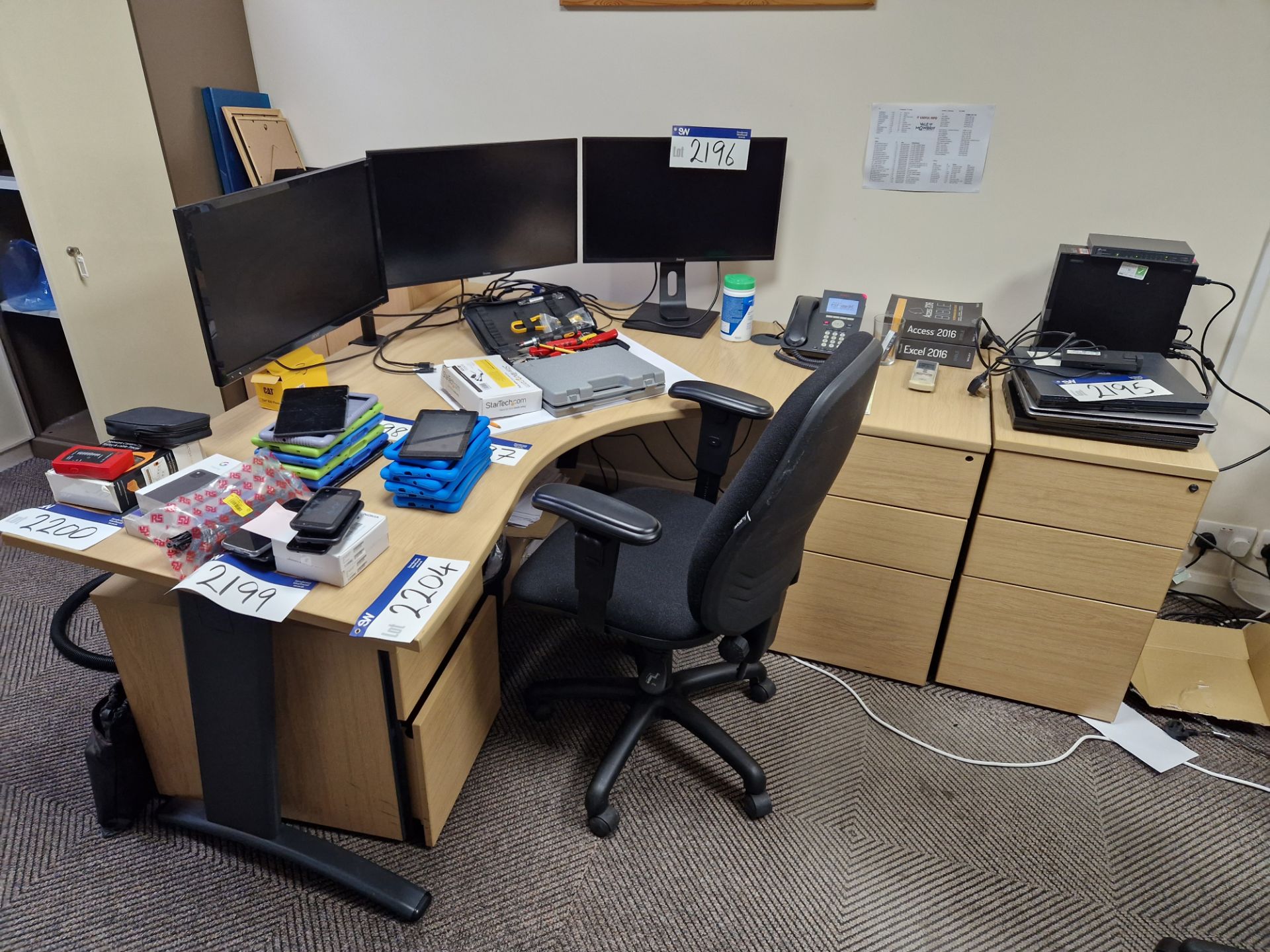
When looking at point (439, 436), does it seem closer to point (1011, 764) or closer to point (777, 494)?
point (777, 494)

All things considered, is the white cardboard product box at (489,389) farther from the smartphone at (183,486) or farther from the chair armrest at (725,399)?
the smartphone at (183,486)

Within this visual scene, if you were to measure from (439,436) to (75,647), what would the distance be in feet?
4.32

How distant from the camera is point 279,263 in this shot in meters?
1.63

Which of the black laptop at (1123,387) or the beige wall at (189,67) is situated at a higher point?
the beige wall at (189,67)

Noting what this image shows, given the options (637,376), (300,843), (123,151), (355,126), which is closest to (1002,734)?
(637,376)

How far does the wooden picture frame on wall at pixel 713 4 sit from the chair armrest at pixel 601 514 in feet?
4.86

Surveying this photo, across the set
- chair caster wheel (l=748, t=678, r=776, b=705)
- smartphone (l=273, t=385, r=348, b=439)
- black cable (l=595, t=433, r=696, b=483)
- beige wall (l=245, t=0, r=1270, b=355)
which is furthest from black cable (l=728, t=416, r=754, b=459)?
smartphone (l=273, t=385, r=348, b=439)

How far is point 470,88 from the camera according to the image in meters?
2.35

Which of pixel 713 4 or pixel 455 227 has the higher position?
pixel 713 4

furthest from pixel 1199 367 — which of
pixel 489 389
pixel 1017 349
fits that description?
pixel 489 389

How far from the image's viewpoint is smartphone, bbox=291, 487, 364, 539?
116cm

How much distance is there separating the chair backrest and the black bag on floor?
1.17 metres

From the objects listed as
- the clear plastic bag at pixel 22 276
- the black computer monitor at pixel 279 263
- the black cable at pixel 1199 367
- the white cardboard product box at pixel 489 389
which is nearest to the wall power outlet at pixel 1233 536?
the black cable at pixel 1199 367

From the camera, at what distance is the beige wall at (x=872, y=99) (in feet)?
6.23
